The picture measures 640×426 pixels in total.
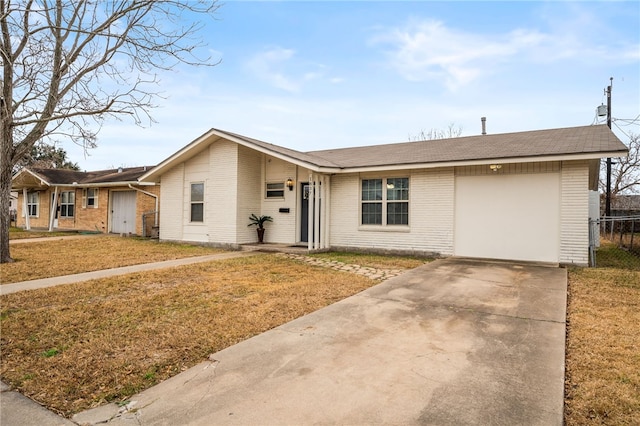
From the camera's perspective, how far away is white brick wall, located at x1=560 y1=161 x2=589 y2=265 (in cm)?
862

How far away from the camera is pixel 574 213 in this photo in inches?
345

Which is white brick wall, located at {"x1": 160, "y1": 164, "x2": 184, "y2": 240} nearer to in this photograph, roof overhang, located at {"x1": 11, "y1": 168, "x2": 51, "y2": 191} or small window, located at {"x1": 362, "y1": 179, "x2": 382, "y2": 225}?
small window, located at {"x1": 362, "y1": 179, "x2": 382, "y2": 225}

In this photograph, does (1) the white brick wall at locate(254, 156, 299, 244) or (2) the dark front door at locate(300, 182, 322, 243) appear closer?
(2) the dark front door at locate(300, 182, 322, 243)

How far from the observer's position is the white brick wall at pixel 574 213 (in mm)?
8617

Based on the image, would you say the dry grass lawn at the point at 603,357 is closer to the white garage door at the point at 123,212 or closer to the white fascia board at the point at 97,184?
the white fascia board at the point at 97,184

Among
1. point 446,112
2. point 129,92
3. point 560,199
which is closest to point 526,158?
point 560,199

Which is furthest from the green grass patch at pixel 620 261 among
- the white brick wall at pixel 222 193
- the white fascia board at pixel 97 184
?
the white fascia board at pixel 97 184

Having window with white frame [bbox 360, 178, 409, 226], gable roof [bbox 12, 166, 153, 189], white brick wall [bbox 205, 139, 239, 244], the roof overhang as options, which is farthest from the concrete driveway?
the roof overhang

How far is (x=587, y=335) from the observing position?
3.86m

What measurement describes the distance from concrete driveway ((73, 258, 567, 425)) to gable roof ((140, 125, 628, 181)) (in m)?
4.91

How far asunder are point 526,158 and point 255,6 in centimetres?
765

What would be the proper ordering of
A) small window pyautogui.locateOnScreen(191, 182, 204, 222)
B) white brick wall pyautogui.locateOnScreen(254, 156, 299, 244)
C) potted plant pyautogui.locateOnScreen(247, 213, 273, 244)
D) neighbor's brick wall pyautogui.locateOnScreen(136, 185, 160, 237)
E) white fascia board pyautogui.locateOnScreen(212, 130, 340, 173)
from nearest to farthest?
1. white fascia board pyautogui.locateOnScreen(212, 130, 340, 173)
2. white brick wall pyautogui.locateOnScreen(254, 156, 299, 244)
3. potted plant pyautogui.locateOnScreen(247, 213, 273, 244)
4. small window pyautogui.locateOnScreen(191, 182, 204, 222)
5. neighbor's brick wall pyautogui.locateOnScreen(136, 185, 160, 237)

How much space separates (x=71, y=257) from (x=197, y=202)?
4.69 m

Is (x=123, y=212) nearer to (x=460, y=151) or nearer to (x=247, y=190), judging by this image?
(x=247, y=190)
